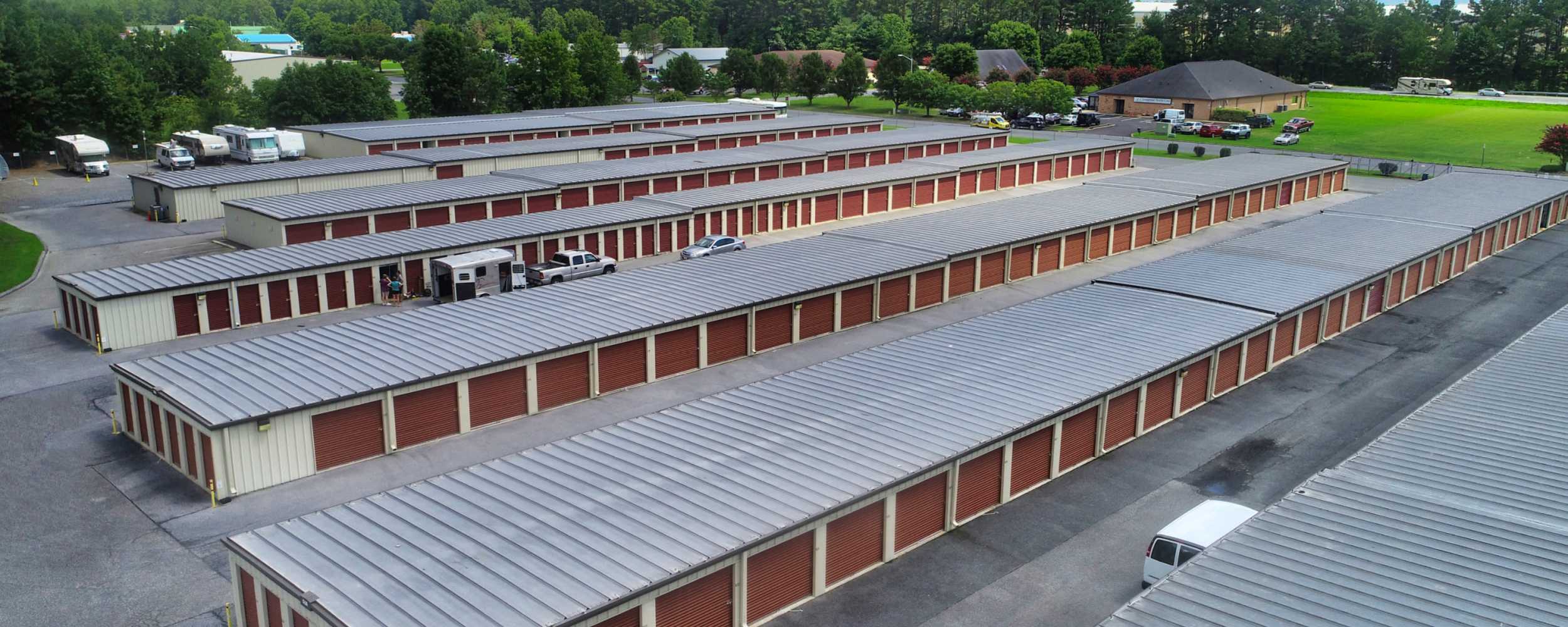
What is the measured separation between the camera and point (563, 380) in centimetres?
3331

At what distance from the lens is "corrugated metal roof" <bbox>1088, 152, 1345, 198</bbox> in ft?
208

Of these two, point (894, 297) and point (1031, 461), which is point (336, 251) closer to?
point (894, 297)

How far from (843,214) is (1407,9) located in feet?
492

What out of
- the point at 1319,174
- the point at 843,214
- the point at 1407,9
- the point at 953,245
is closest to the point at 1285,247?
the point at 953,245

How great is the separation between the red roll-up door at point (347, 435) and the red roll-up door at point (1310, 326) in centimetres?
3076

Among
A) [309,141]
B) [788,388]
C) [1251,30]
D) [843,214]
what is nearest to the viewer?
[788,388]

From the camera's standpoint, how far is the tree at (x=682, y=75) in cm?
13612

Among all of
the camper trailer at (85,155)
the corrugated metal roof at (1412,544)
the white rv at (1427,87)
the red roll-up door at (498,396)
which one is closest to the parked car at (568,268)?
the red roll-up door at (498,396)

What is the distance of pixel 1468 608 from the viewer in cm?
1766

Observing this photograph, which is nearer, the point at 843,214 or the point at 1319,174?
the point at 843,214

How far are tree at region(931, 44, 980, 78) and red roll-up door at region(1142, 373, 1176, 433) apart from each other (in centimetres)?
11575

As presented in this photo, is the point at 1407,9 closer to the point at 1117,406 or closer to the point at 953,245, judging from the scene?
the point at 953,245

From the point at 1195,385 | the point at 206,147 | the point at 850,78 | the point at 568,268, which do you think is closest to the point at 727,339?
the point at 568,268

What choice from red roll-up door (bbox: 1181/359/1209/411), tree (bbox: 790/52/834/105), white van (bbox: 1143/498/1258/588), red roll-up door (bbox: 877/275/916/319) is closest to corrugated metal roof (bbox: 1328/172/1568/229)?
red roll-up door (bbox: 1181/359/1209/411)
